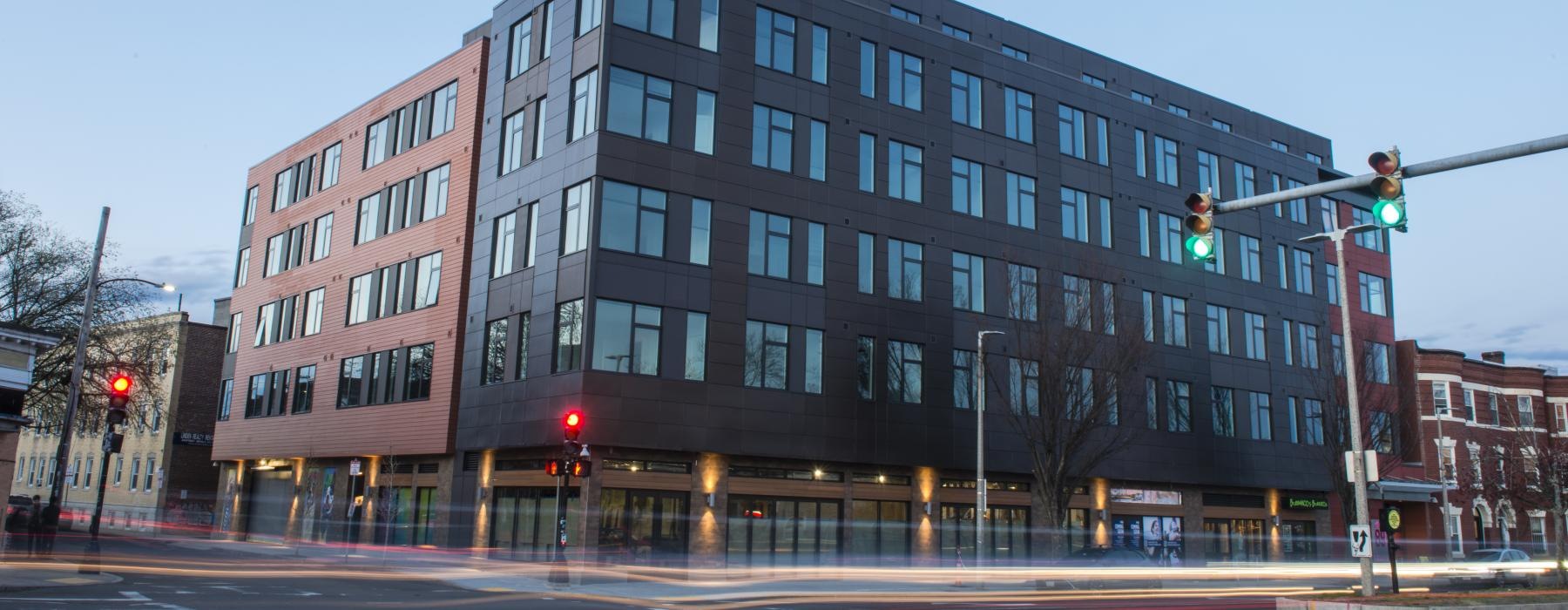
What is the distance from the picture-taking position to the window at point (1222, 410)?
162ft

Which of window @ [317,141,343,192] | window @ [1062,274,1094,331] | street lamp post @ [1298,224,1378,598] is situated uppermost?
window @ [317,141,343,192]

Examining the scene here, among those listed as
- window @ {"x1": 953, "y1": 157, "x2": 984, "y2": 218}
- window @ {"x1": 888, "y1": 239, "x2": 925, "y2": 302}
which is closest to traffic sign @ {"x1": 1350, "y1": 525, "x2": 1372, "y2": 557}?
window @ {"x1": 888, "y1": 239, "x2": 925, "y2": 302}

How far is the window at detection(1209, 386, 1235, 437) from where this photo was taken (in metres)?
49.4

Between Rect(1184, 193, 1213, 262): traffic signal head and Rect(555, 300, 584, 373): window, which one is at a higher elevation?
Rect(555, 300, 584, 373): window

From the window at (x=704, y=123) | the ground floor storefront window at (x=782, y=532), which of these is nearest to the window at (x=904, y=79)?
the window at (x=704, y=123)

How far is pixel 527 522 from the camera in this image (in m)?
35.0

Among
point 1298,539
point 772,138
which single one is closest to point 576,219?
point 772,138

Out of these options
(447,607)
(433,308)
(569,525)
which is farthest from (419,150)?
(447,607)

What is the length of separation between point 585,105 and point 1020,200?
1795cm

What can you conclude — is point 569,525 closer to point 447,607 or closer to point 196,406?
point 447,607

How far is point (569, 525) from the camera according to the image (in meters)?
33.4

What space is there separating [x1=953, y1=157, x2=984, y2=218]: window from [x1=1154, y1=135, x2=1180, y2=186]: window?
1072 centimetres

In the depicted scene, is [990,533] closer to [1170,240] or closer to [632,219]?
[1170,240]

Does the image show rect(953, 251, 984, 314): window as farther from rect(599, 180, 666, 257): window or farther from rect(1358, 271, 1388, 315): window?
rect(1358, 271, 1388, 315): window
